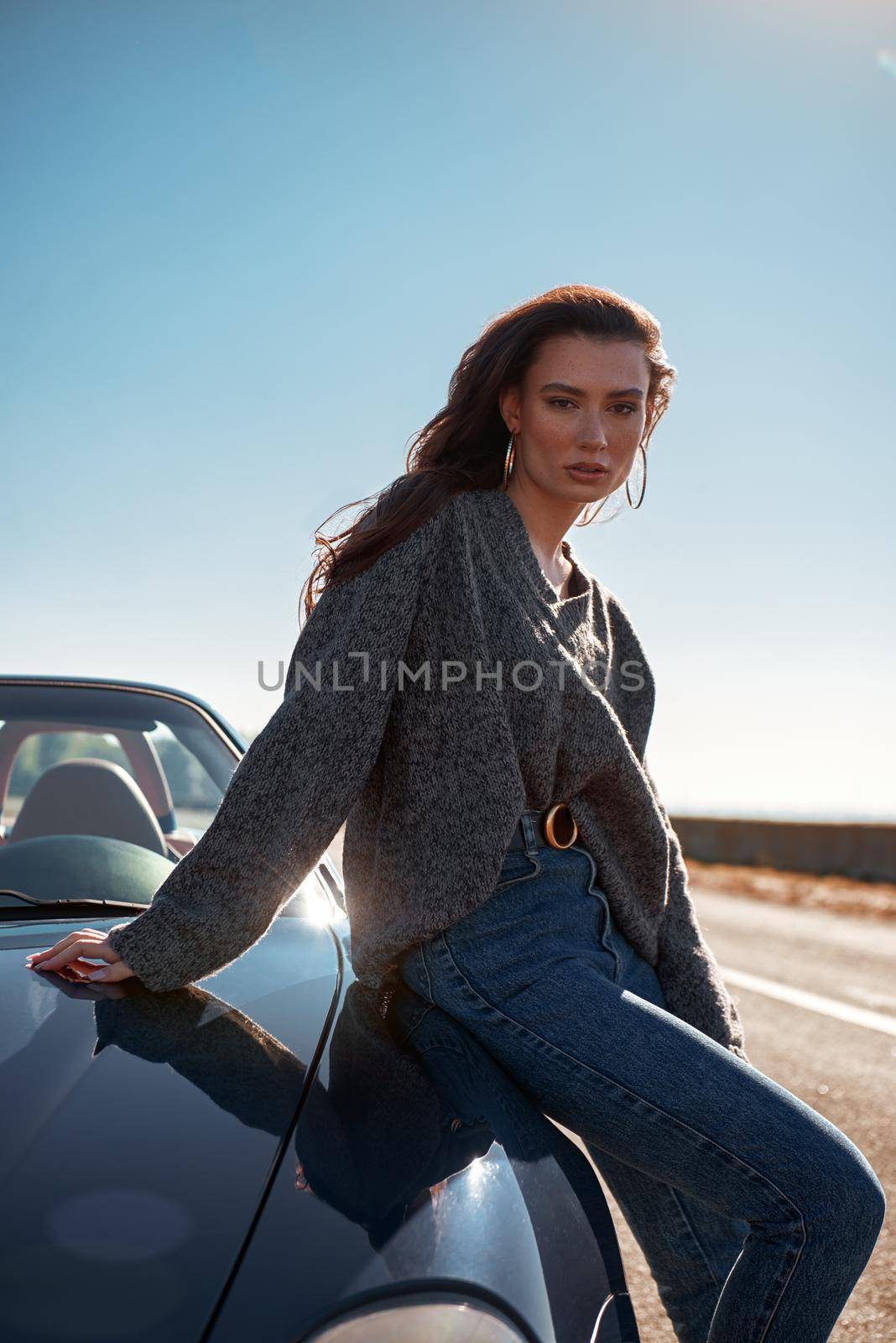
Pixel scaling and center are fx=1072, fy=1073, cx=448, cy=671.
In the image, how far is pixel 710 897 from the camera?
11492 millimetres

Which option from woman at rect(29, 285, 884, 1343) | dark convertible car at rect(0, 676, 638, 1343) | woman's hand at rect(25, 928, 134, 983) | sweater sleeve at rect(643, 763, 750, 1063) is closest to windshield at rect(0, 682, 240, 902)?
dark convertible car at rect(0, 676, 638, 1343)

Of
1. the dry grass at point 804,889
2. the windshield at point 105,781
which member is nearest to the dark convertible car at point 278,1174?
the windshield at point 105,781

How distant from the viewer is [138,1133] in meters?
1.33

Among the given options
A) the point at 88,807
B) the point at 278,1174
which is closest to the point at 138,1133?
the point at 278,1174

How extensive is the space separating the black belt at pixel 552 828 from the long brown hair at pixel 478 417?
50 centimetres

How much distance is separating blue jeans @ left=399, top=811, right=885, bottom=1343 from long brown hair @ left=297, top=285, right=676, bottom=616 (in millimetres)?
548

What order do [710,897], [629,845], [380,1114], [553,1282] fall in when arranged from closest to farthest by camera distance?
[553,1282] < [380,1114] < [629,845] < [710,897]

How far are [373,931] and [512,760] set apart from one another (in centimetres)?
37

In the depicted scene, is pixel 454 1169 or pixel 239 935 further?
pixel 239 935

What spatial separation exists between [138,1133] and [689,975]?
1076 mm

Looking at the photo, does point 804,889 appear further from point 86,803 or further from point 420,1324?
point 420,1324

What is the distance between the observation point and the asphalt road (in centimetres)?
263

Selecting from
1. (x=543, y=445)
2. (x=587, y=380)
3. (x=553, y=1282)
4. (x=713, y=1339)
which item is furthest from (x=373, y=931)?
(x=587, y=380)

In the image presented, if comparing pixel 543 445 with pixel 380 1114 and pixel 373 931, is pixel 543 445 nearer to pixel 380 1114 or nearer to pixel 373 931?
pixel 373 931
